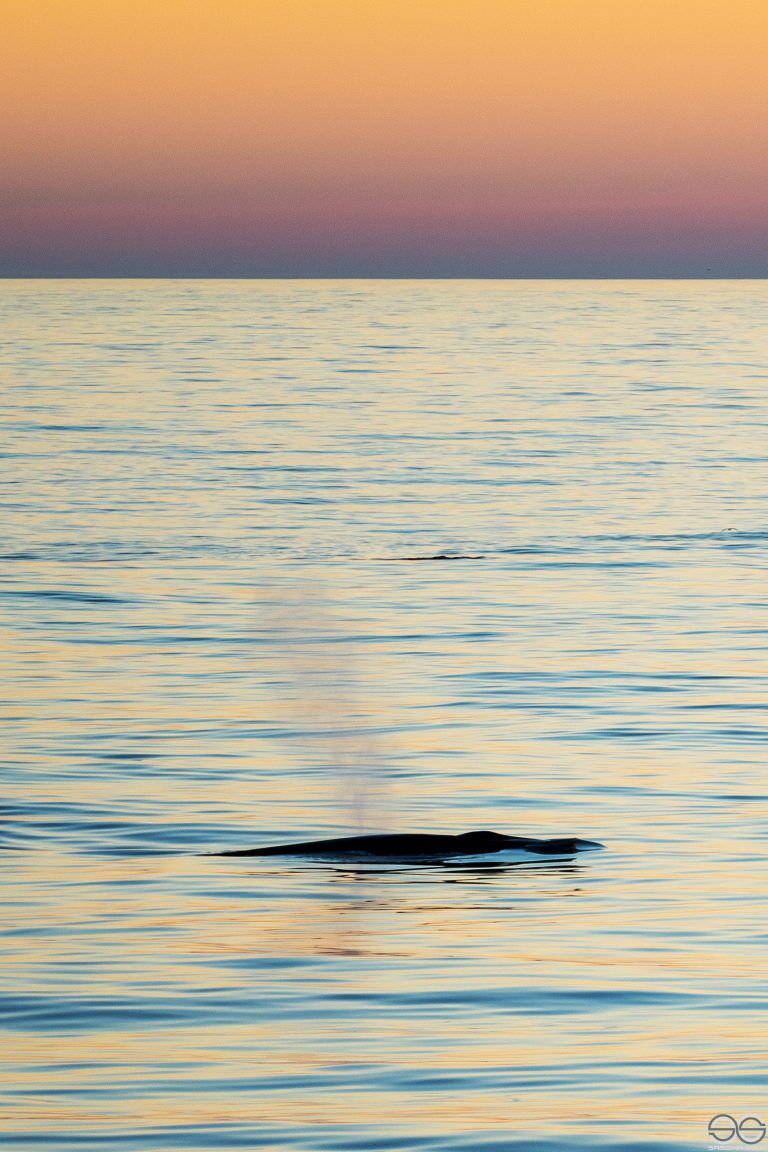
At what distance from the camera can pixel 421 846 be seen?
1484 centimetres

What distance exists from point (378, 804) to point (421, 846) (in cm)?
235

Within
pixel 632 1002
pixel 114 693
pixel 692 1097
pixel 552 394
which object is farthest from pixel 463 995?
pixel 552 394

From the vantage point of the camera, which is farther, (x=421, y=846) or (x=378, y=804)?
(x=378, y=804)

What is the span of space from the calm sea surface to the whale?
25 cm

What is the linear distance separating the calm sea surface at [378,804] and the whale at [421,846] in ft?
0.82

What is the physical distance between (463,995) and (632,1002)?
0.89 metres

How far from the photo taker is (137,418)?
65.2m

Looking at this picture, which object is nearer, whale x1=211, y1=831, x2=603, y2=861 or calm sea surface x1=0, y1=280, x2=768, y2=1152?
calm sea surface x1=0, y1=280, x2=768, y2=1152

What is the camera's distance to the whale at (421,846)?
578 inches

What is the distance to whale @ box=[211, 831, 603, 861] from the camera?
1469 cm

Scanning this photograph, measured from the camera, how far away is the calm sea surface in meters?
9.98

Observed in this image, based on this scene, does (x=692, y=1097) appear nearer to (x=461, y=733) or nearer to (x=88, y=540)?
(x=461, y=733)

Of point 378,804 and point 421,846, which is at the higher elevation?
point 421,846

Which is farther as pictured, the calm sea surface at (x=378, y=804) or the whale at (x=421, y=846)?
the whale at (x=421, y=846)
